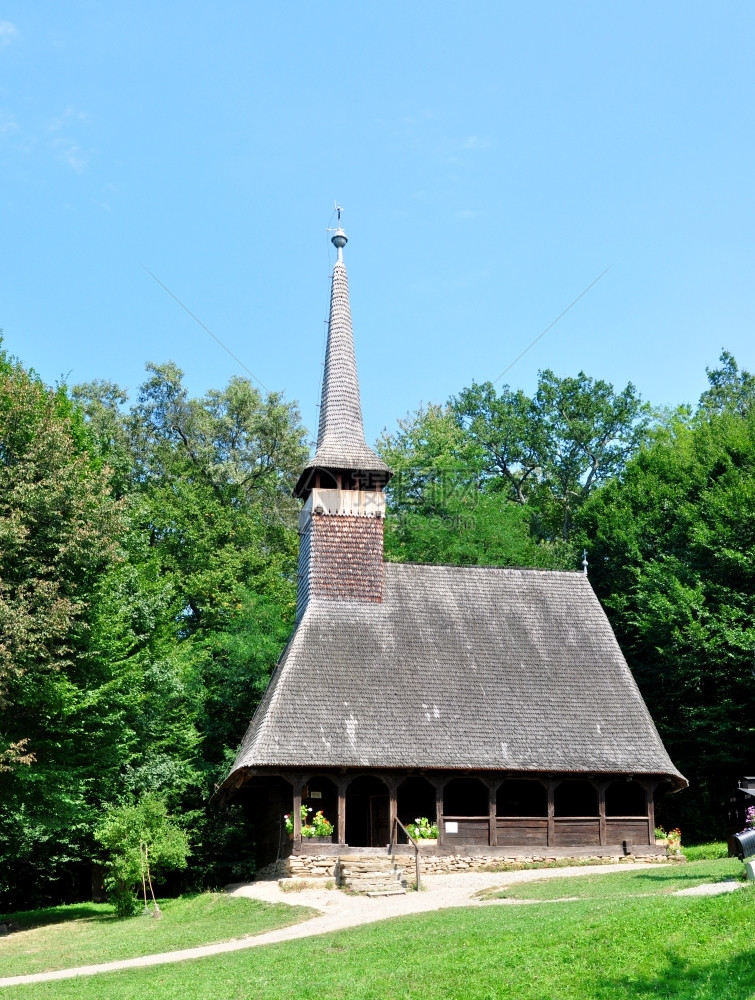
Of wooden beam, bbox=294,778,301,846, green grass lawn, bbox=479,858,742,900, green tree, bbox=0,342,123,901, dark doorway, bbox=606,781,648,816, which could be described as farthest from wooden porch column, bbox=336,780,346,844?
dark doorway, bbox=606,781,648,816

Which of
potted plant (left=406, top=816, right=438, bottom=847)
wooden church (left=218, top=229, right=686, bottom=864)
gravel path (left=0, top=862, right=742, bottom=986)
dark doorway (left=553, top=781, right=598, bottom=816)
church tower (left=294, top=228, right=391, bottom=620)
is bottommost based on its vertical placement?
gravel path (left=0, top=862, right=742, bottom=986)

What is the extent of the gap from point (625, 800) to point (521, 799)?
2.86 m

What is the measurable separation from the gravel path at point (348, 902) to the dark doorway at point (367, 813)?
2871 mm

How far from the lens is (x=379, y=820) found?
27109 millimetres

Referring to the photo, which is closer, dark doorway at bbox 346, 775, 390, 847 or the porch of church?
the porch of church

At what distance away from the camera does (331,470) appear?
1158 inches

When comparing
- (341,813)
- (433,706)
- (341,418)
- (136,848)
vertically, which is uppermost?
(341,418)

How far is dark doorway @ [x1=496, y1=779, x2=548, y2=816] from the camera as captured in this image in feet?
91.8

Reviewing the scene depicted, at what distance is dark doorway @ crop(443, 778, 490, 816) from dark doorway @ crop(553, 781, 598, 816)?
2.11 m

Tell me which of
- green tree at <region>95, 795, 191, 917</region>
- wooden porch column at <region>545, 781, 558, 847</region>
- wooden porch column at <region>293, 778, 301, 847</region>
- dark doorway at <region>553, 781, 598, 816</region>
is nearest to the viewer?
green tree at <region>95, 795, 191, 917</region>

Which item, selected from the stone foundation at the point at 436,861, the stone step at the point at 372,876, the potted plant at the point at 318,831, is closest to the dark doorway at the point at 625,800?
the stone foundation at the point at 436,861

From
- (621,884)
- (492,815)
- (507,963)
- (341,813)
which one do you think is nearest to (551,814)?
(492,815)

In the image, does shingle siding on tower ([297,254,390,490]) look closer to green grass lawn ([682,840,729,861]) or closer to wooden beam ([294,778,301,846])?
wooden beam ([294,778,301,846])

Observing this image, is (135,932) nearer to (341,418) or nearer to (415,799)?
(415,799)
